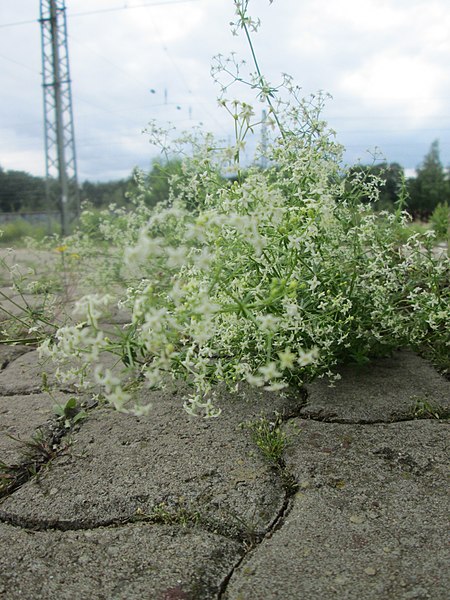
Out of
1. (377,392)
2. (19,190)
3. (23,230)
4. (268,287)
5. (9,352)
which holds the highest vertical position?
(19,190)

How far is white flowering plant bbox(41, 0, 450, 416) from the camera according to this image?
94 cm

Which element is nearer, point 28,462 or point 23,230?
point 28,462

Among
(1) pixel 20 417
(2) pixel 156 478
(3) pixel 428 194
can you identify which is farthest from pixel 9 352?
(3) pixel 428 194

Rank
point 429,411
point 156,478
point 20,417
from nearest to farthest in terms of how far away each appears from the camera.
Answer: point 156,478 → point 429,411 → point 20,417

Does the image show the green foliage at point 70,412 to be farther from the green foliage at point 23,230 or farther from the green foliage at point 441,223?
the green foliage at point 23,230

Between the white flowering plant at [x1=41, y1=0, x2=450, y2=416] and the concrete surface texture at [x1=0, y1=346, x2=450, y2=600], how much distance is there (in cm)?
13

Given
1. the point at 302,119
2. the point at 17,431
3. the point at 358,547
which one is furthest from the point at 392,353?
the point at 17,431

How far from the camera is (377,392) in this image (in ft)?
5.05

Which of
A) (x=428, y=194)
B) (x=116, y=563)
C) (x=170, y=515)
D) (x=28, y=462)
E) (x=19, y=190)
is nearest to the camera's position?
(x=116, y=563)

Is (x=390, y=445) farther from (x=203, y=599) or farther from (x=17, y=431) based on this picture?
(x=17, y=431)

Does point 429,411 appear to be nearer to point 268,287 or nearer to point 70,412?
point 268,287

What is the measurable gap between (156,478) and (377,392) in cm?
71

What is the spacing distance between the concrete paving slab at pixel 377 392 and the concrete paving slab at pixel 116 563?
1.85 ft

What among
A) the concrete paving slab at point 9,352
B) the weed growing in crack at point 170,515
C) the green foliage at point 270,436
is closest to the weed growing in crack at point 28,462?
the weed growing in crack at point 170,515
